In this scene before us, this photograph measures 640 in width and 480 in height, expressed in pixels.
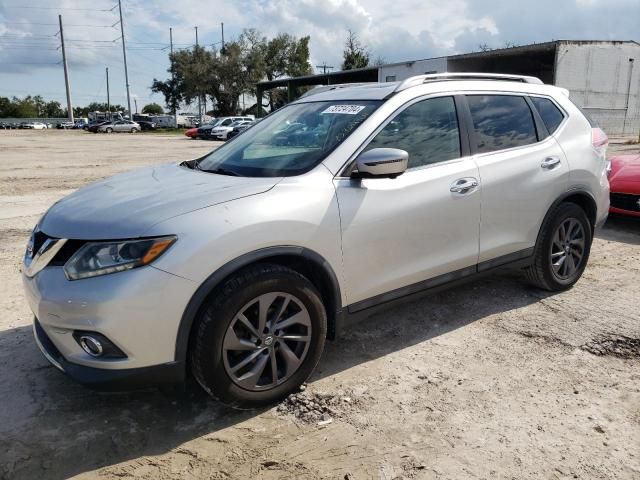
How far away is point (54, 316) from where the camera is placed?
2.52 m

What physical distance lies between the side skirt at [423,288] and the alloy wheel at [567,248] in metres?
0.34

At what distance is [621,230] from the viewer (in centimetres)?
692

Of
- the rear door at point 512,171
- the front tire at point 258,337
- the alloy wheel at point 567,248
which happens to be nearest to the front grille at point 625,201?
the alloy wheel at point 567,248

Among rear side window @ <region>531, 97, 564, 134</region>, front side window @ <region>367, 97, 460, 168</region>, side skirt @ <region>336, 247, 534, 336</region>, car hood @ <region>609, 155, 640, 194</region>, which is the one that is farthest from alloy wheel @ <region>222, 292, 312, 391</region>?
car hood @ <region>609, 155, 640, 194</region>

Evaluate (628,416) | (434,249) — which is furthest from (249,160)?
(628,416)

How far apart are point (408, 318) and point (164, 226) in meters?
2.24

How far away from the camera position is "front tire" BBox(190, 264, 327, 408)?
2592mm

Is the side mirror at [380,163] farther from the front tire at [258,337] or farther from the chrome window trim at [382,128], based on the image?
the front tire at [258,337]

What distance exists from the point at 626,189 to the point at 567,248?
9.25ft

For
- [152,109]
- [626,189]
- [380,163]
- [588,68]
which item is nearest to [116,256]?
[380,163]

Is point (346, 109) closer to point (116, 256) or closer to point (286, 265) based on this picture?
point (286, 265)

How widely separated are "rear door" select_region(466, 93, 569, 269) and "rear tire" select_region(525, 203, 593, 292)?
0.46ft

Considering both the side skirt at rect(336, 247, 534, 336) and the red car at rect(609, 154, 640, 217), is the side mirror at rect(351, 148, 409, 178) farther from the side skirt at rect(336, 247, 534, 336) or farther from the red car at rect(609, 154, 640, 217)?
the red car at rect(609, 154, 640, 217)

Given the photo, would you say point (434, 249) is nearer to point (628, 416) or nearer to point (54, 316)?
point (628, 416)
